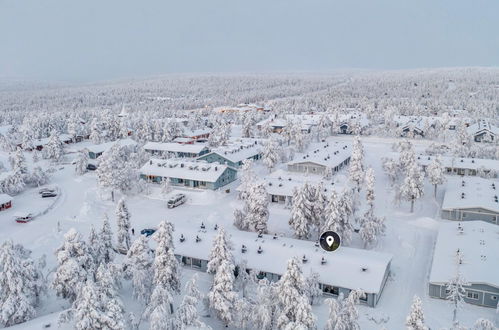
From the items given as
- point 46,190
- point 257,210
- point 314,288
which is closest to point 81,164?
point 46,190

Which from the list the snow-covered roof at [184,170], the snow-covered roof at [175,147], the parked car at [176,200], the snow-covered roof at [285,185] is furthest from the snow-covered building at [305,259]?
the snow-covered roof at [175,147]

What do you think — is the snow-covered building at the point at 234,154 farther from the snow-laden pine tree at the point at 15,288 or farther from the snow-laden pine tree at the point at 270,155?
the snow-laden pine tree at the point at 15,288

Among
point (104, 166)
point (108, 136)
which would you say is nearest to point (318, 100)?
point (108, 136)

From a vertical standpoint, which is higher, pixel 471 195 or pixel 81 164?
pixel 471 195

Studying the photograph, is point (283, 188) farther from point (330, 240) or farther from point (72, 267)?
point (72, 267)

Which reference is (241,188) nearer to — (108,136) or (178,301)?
(178,301)

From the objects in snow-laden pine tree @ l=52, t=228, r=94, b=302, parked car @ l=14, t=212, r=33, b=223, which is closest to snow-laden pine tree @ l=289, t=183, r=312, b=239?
snow-laden pine tree @ l=52, t=228, r=94, b=302
